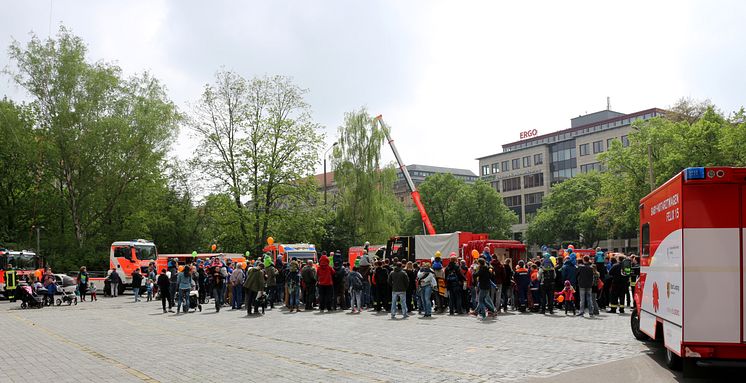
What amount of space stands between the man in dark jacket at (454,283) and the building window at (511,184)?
93813 mm

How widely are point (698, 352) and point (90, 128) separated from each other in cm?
4095

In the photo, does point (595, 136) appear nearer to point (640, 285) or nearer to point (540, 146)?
point (540, 146)

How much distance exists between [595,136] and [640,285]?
91.4 meters

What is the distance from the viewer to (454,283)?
62.5 feet

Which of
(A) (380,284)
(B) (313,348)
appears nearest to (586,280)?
(A) (380,284)

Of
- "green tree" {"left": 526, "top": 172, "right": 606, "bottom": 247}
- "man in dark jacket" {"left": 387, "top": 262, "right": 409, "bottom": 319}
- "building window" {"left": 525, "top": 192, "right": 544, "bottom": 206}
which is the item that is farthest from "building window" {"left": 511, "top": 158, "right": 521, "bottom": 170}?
"man in dark jacket" {"left": 387, "top": 262, "right": 409, "bottom": 319}

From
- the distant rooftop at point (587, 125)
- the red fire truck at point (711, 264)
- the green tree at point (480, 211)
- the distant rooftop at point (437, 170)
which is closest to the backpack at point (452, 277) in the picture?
the red fire truck at point (711, 264)

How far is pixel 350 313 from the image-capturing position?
2055 centimetres

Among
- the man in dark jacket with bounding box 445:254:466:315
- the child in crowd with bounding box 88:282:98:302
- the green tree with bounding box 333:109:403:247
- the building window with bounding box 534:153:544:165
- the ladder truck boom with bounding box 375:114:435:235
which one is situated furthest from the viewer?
the building window with bounding box 534:153:544:165

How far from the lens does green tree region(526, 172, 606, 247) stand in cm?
7694

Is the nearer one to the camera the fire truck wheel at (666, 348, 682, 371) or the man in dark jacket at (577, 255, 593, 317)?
the fire truck wheel at (666, 348, 682, 371)

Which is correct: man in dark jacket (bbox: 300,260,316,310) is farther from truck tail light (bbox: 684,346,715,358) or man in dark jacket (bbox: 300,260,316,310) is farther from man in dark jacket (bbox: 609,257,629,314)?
truck tail light (bbox: 684,346,715,358)

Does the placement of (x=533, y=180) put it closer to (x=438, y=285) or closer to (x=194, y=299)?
(x=438, y=285)

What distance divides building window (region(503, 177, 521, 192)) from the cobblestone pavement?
94287 mm
